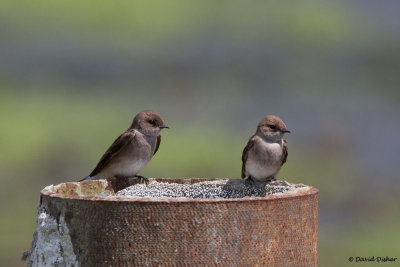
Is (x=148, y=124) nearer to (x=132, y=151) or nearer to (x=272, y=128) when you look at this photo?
(x=132, y=151)

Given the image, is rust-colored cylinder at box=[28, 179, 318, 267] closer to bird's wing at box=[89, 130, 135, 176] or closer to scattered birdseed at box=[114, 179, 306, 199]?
scattered birdseed at box=[114, 179, 306, 199]

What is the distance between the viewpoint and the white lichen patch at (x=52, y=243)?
389cm

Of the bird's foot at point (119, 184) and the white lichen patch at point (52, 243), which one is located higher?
the bird's foot at point (119, 184)

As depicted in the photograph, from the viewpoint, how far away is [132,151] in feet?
21.6

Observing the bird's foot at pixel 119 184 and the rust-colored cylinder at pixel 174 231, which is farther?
the bird's foot at pixel 119 184

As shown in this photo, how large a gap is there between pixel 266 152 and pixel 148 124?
3.21 feet

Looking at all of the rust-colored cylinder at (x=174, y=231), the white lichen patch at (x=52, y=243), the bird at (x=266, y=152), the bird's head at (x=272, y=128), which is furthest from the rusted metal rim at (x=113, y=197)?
the bird's head at (x=272, y=128)

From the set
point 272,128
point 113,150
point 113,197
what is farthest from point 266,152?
point 113,197

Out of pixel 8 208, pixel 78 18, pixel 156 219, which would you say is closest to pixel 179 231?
pixel 156 219

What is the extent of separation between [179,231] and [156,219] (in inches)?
4.3

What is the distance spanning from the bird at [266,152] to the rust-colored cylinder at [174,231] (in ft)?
8.24

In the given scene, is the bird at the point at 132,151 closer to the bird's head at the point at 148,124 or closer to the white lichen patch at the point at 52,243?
the bird's head at the point at 148,124

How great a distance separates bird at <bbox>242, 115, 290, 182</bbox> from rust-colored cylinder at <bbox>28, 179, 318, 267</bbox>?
2513 millimetres

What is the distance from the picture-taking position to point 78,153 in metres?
14.8
